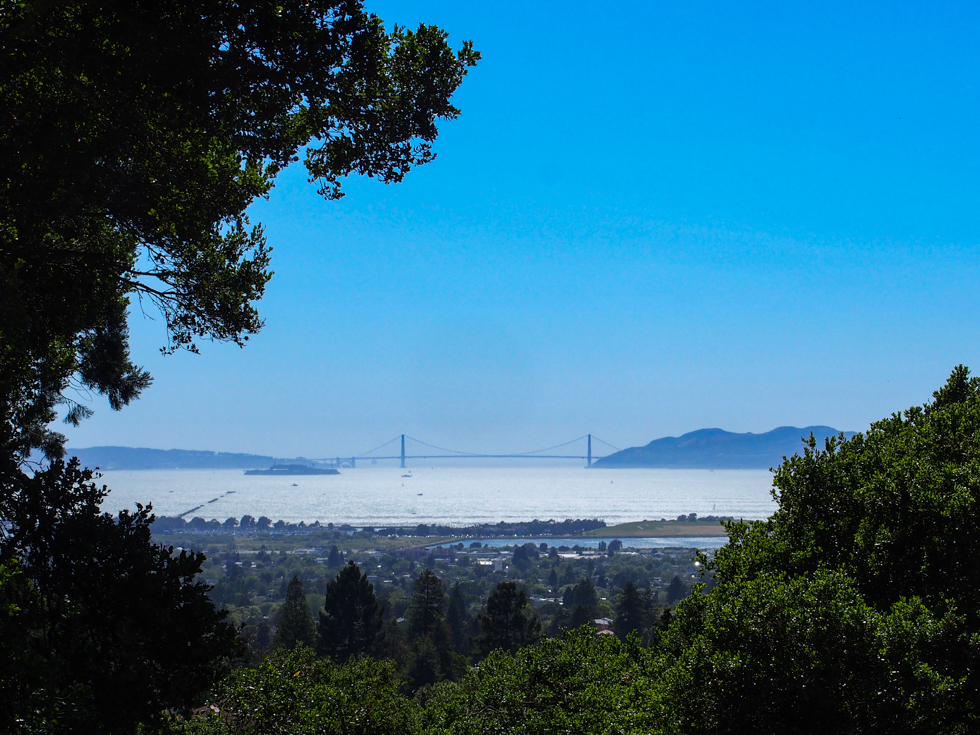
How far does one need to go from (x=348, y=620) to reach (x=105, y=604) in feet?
80.1

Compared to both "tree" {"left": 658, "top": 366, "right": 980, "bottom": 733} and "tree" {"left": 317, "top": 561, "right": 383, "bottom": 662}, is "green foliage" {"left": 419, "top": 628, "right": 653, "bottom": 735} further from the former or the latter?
"tree" {"left": 317, "top": 561, "right": 383, "bottom": 662}

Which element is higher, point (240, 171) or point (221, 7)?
point (221, 7)

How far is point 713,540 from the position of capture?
267ft

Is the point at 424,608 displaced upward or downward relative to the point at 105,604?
downward

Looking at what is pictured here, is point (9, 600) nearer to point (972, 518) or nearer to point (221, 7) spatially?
point (221, 7)

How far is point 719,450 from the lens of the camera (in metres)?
169

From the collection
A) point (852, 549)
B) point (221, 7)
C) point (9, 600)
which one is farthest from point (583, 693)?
point (221, 7)

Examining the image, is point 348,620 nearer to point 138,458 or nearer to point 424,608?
point 424,608

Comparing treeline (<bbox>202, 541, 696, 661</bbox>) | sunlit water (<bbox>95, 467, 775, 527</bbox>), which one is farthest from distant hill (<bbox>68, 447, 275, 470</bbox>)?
treeline (<bbox>202, 541, 696, 661</bbox>)

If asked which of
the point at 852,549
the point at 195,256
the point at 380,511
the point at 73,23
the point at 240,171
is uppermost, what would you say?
the point at 73,23

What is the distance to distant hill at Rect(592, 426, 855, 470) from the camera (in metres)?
152

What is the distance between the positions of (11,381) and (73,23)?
2.75 meters

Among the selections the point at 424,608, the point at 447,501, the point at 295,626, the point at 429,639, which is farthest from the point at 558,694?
the point at 447,501

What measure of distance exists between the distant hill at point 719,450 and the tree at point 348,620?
125m
